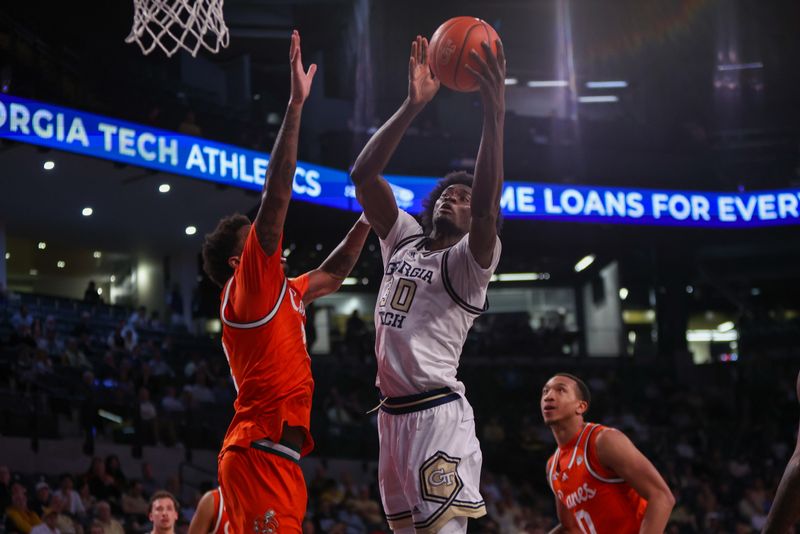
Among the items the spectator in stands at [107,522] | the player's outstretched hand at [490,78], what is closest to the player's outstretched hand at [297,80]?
the player's outstretched hand at [490,78]

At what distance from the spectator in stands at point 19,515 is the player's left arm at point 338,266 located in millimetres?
6560

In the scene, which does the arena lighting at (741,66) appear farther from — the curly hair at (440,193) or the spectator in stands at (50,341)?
the curly hair at (440,193)

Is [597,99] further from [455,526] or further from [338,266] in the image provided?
[455,526]

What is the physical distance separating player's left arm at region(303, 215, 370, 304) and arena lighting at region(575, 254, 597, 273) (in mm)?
23881

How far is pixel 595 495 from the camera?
217 inches

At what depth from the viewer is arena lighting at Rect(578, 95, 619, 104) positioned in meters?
27.8

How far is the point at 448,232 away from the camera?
185 inches

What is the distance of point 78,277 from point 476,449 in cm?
2197

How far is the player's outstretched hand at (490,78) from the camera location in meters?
4.27

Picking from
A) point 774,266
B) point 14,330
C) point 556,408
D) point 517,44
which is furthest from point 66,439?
point 774,266

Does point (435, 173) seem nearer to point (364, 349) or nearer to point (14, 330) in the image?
point (364, 349)

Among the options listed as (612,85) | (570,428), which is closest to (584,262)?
(612,85)

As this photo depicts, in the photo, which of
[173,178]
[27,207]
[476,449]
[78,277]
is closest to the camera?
[476,449]

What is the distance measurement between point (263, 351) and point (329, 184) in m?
15.8
